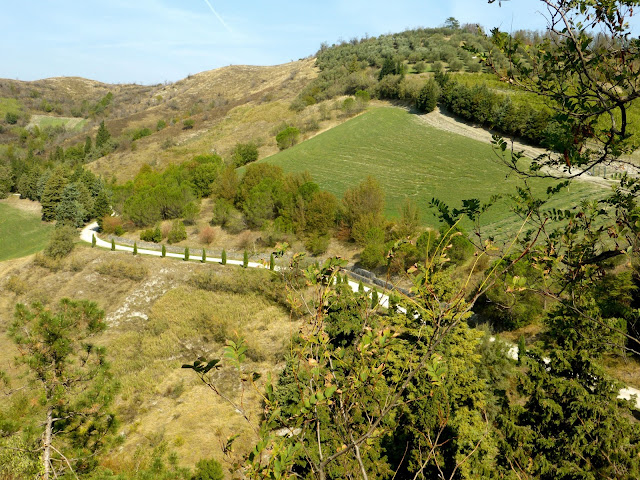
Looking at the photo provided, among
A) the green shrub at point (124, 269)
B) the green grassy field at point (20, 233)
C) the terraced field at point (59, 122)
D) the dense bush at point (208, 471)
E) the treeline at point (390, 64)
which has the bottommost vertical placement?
the green grassy field at point (20, 233)

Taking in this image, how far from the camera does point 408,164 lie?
145 ft

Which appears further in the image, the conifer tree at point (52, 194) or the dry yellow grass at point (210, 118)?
the dry yellow grass at point (210, 118)

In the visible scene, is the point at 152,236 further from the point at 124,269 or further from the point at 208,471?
the point at 208,471

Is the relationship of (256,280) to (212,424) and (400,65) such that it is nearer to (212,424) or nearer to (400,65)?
(212,424)

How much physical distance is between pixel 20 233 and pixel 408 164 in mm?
50062

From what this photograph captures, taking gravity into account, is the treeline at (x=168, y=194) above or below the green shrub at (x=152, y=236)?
above

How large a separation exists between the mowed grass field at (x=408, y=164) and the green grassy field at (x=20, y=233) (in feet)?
99.8

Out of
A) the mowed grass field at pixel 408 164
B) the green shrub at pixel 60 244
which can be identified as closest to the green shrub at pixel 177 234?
the green shrub at pixel 60 244

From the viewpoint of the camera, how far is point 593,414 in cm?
831

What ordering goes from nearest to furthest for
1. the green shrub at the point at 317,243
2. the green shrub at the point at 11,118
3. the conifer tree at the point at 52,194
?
the green shrub at the point at 317,243, the conifer tree at the point at 52,194, the green shrub at the point at 11,118

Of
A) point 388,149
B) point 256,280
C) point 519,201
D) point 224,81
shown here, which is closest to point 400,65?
point 388,149

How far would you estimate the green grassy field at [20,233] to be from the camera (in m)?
45.2

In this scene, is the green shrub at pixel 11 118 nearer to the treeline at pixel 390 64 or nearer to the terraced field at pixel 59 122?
the terraced field at pixel 59 122

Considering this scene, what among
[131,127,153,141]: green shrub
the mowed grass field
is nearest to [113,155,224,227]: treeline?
the mowed grass field
